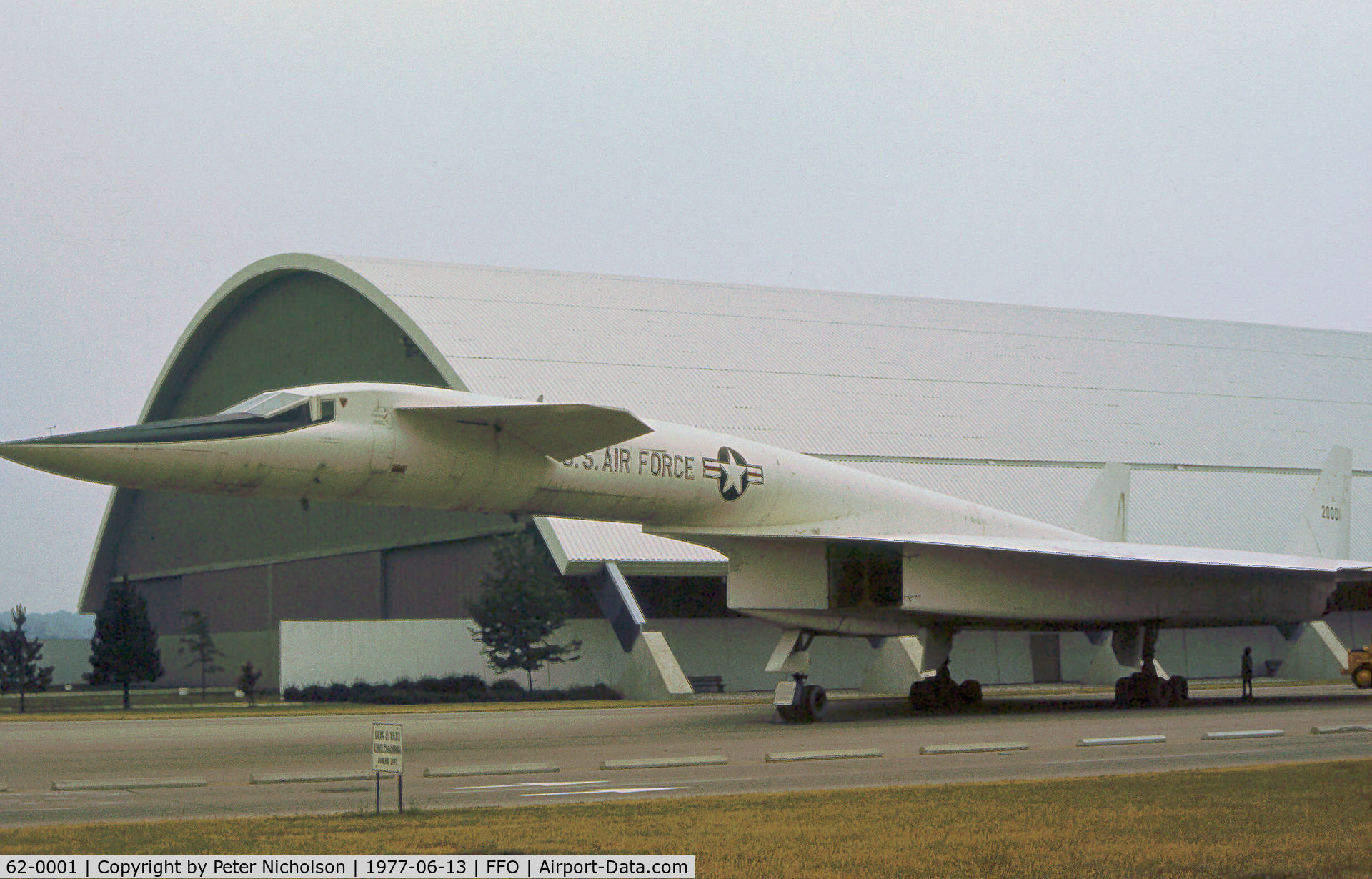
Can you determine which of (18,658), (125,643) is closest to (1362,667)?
(125,643)

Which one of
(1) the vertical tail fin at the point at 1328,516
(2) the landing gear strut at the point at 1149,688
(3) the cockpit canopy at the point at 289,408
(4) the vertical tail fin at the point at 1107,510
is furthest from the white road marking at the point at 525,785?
(1) the vertical tail fin at the point at 1328,516

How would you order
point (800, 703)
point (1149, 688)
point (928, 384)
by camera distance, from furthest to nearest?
point (928, 384), point (1149, 688), point (800, 703)

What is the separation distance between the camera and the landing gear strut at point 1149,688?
26.5m

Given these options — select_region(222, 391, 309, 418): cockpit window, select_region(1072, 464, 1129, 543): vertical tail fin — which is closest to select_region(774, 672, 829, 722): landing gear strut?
select_region(222, 391, 309, 418): cockpit window

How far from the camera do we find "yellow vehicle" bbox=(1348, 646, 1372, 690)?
32.8 m

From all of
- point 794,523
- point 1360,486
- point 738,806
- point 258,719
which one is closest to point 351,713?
point 258,719

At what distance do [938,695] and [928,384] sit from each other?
21662 mm

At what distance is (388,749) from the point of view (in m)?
10.9

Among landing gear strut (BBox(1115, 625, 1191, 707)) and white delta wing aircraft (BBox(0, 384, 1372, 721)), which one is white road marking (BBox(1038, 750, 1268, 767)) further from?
landing gear strut (BBox(1115, 625, 1191, 707))

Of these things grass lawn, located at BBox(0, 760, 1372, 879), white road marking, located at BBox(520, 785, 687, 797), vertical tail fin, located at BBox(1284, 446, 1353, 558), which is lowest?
white road marking, located at BBox(520, 785, 687, 797)

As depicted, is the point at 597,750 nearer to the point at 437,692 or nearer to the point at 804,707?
the point at 804,707

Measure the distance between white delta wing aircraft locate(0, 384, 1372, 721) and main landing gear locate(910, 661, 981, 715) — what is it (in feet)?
0.12
